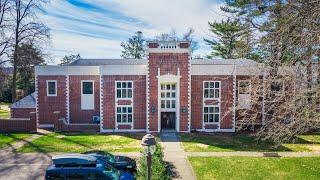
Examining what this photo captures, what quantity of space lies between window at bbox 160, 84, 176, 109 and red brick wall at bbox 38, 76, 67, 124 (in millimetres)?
10759

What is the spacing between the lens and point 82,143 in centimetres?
2870

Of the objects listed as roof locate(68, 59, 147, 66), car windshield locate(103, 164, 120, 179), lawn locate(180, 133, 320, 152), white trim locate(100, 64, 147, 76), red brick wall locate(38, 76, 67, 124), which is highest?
roof locate(68, 59, 147, 66)

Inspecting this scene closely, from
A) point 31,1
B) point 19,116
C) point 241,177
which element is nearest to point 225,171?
point 241,177

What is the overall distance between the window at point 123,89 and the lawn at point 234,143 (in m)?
6.77

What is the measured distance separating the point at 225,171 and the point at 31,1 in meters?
33.1

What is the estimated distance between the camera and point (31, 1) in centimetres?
4241

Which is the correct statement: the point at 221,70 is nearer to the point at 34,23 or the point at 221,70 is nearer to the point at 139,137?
the point at 139,137

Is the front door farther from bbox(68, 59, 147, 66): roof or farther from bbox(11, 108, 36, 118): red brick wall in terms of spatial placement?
bbox(11, 108, 36, 118): red brick wall

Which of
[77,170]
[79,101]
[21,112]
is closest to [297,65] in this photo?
[77,170]

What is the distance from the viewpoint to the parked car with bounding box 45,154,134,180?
15.4m

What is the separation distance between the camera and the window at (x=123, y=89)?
1371 inches

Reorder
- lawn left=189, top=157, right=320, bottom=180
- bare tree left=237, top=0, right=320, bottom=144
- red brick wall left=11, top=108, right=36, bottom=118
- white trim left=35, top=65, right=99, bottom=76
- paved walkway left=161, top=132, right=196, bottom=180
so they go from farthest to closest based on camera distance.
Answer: red brick wall left=11, top=108, right=36, bottom=118, white trim left=35, top=65, right=99, bottom=76, paved walkway left=161, top=132, right=196, bottom=180, lawn left=189, top=157, right=320, bottom=180, bare tree left=237, top=0, right=320, bottom=144

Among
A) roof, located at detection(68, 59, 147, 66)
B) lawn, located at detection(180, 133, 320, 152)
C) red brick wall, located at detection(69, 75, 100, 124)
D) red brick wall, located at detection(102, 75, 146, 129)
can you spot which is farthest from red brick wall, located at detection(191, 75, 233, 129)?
roof, located at detection(68, 59, 147, 66)

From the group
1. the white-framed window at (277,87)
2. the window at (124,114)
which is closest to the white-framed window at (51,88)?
the window at (124,114)
